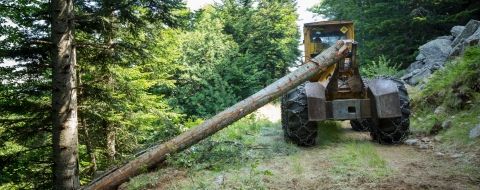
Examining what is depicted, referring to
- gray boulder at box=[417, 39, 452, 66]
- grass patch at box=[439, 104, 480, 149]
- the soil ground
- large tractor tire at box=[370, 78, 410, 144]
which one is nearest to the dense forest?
the soil ground

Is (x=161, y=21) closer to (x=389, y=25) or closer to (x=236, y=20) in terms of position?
(x=389, y=25)

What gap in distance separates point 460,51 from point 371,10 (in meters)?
9.94

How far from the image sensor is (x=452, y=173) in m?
4.86

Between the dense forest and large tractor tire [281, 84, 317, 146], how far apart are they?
2.25 meters

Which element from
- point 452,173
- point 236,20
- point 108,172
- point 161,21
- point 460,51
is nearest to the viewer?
point 452,173

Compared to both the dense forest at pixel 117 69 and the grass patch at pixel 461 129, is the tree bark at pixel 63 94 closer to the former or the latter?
the dense forest at pixel 117 69

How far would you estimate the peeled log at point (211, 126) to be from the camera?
599cm

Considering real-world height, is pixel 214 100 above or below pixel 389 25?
below

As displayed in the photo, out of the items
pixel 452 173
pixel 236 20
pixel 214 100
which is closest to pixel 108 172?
pixel 452 173

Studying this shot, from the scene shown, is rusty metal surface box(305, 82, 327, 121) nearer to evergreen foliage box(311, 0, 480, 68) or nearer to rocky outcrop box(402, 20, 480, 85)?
rocky outcrop box(402, 20, 480, 85)

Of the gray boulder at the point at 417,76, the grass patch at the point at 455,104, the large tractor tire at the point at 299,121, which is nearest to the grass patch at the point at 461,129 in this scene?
the grass patch at the point at 455,104

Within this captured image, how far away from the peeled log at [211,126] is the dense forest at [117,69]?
2.19 ft

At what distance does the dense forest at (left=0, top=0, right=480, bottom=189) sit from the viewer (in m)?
6.35

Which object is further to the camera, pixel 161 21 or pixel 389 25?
pixel 389 25
